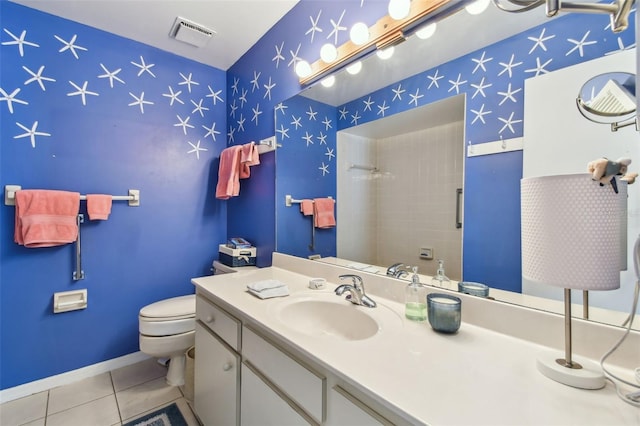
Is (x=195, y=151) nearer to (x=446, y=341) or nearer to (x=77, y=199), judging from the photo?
(x=77, y=199)

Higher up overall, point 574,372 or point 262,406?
point 574,372

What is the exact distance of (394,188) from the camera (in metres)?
1.23

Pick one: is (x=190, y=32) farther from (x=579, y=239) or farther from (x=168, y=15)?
(x=579, y=239)

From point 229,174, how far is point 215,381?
135 centimetres

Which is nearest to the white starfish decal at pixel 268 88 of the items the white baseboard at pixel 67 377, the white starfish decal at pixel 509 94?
the white starfish decal at pixel 509 94

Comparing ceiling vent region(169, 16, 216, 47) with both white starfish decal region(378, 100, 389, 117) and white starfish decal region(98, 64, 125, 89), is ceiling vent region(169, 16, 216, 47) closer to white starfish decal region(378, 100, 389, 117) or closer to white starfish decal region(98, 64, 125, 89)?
white starfish decal region(98, 64, 125, 89)

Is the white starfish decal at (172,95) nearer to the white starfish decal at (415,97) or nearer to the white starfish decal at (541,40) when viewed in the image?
the white starfish decal at (415,97)

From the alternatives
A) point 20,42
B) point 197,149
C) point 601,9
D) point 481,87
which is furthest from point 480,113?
point 20,42

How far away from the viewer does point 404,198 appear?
119 cm

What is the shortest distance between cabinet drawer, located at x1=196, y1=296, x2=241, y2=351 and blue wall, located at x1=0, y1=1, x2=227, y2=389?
37.0 inches

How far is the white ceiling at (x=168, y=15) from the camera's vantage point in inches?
63.0

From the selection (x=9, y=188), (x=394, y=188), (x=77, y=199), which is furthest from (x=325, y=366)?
(x=9, y=188)

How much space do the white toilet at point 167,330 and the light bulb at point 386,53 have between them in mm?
1766

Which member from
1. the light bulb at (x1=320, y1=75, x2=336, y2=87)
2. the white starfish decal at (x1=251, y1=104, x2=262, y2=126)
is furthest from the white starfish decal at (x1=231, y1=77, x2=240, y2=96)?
the light bulb at (x1=320, y1=75, x2=336, y2=87)
